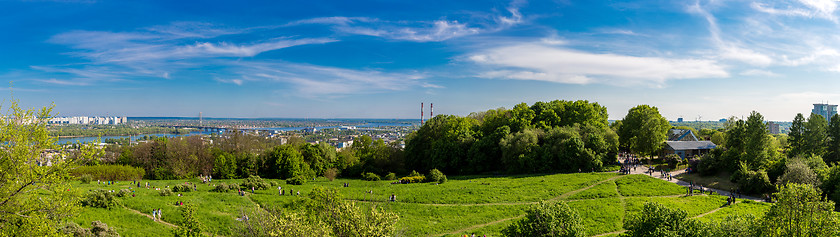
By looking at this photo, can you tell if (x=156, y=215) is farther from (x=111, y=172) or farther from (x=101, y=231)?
(x=111, y=172)

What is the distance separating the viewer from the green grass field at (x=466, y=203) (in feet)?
Answer: 109

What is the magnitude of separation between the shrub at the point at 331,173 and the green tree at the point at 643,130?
2089 inches

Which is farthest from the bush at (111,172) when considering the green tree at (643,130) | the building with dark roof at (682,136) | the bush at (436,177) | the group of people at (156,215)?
the building with dark roof at (682,136)

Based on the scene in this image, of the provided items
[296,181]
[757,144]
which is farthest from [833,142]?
[296,181]

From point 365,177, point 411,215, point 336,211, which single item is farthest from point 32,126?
point 365,177

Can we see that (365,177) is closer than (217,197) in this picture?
No

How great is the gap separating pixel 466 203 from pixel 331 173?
31741mm

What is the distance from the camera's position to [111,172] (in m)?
61.1

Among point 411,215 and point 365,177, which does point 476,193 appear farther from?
point 365,177

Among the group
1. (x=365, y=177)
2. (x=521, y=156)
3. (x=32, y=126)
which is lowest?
(x=365, y=177)

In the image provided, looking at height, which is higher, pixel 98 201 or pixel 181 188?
pixel 98 201

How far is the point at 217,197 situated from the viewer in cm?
4262

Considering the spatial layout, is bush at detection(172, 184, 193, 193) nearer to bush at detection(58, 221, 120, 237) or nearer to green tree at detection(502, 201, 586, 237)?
bush at detection(58, 221, 120, 237)

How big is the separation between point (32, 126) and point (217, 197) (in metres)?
27.7
